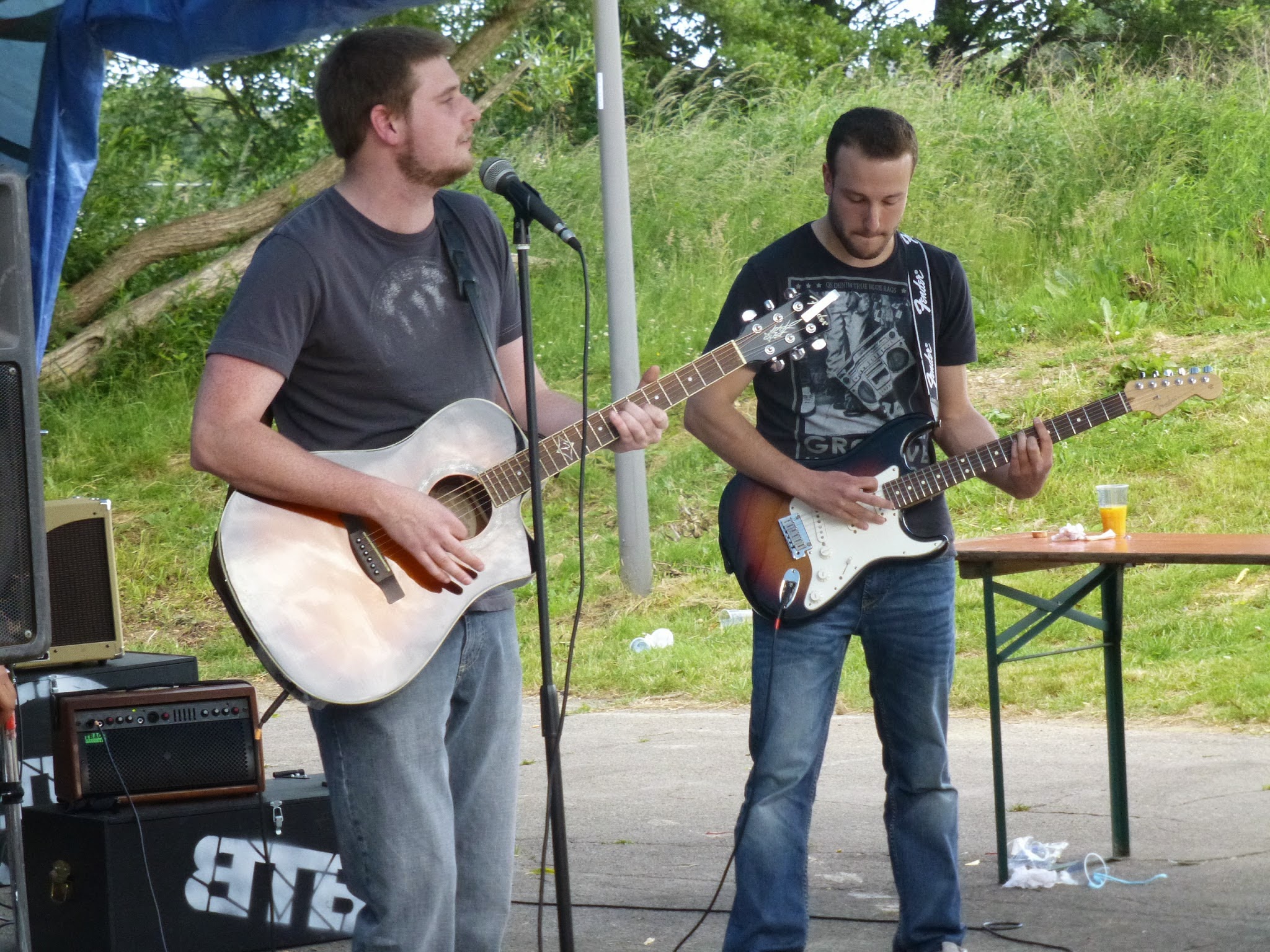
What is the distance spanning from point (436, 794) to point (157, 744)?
1.84 metres

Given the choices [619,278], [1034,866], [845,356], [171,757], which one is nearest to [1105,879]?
[1034,866]

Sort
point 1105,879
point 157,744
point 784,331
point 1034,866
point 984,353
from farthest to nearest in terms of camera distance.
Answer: point 984,353, point 1034,866, point 1105,879, point 157,744, point 784,331

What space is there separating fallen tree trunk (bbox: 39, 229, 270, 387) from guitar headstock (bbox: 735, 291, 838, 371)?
834 centimetres

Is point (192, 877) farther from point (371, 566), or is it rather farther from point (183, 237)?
point (183, 237)

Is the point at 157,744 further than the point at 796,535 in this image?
Yes

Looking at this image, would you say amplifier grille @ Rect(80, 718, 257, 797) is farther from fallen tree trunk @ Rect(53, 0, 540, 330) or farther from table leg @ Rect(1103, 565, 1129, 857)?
fallen tree trunk @ Rect(53, 0, 540, 330)

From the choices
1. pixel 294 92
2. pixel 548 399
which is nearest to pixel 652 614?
pixel 548 399

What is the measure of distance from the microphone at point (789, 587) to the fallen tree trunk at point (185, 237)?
859 centimetres

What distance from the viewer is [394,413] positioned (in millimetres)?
2830

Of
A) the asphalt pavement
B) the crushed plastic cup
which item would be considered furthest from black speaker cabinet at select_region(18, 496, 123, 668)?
the crushed plastic cup

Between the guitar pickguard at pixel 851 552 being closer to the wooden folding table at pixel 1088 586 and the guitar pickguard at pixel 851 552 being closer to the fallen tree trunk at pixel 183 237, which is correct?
the wooden folding table at pixel 1088 586

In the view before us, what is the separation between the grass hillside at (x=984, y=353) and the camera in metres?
7.39

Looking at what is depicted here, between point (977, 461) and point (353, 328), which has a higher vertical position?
point (353, 328)

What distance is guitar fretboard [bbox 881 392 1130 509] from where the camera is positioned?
3.59 meters
